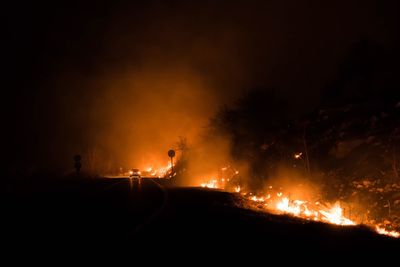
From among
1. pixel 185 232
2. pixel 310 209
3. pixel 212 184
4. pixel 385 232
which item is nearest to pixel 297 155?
pixel 310 209

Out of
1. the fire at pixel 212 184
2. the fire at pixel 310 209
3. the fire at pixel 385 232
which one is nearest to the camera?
the fire at pixel 385 232

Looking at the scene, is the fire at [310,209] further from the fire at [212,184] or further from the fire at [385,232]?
the fire at [212,184]

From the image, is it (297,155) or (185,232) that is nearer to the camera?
(185,232)

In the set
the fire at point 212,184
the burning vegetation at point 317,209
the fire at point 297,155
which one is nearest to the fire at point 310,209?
the burning vegetation at point 317,209

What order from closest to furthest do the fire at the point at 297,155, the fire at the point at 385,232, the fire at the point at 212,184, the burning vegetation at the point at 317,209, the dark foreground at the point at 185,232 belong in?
the dark foreground at the point at 185,232
the fire at the point at 385,232
the burning vegetation at the point at 317,209
the fire at the point at 297,155
the fire at the point at 212,184

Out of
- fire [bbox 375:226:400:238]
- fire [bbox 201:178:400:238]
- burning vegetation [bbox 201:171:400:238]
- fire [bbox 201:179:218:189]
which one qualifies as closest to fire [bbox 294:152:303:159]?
burning vegetation [bbox 201:171:400:238]

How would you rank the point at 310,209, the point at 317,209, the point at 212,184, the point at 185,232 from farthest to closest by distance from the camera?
the point at 212,184
the point at 310,209
the point at 317,209
the point at 185,232

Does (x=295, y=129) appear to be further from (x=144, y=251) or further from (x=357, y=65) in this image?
(x=144, y=251)

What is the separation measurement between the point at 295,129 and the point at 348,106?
348 centimetres

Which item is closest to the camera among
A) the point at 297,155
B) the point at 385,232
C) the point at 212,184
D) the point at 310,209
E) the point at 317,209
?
the point at 385,232

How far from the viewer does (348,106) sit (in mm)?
21031

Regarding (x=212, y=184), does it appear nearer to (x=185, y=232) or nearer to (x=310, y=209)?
(x=310, y=209)

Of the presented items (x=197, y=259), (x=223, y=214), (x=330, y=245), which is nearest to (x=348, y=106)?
(x=223, y=214)

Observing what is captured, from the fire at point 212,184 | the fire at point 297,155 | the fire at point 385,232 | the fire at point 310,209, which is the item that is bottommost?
the fire at point 385,232
